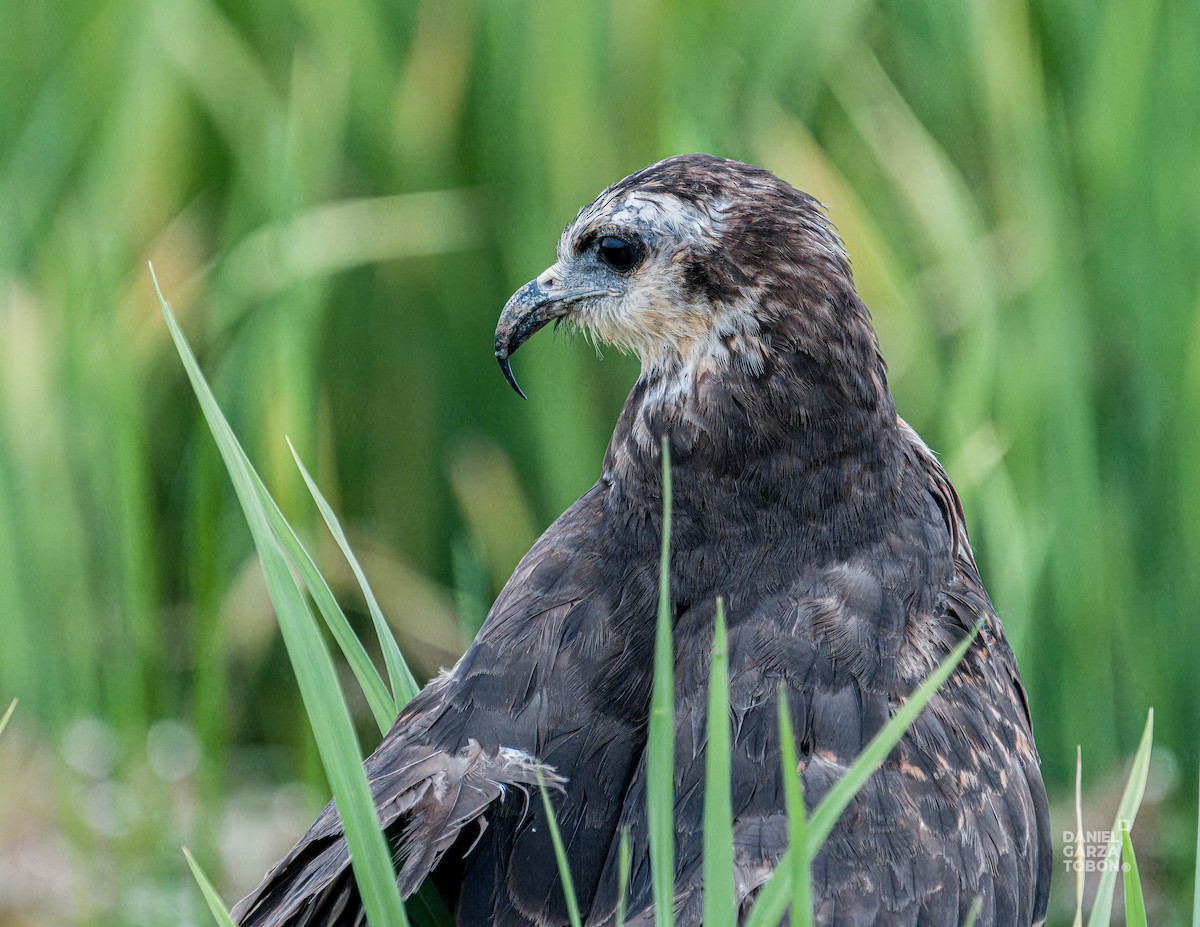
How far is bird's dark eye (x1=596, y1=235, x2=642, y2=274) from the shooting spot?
1.70 meters

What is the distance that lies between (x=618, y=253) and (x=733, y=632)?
1.42 feet

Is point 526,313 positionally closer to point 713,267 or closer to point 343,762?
point 713,267

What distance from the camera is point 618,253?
5.62ft

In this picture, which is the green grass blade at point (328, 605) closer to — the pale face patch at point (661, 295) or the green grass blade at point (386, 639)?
the green grass blade at point (386, 639)

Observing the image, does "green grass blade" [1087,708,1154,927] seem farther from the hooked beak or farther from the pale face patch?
the hooked beak

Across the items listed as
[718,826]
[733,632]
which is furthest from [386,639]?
[718,826]

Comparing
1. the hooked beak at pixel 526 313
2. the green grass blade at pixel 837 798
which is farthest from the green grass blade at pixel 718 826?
the hooked beak at pixel 526 313

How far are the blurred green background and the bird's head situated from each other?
2.35 ft

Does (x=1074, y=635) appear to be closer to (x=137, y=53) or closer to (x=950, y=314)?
(x=950, y=314)

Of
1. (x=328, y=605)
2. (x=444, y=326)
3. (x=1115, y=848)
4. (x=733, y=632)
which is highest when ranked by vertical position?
(x=444, y=326)

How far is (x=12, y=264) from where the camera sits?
9.19ft

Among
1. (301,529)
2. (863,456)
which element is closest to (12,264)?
(301,529)

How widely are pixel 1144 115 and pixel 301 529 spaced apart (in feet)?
5.12

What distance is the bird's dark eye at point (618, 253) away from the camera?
5.57 ft
